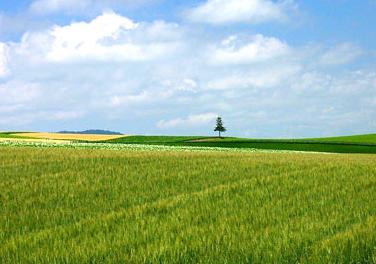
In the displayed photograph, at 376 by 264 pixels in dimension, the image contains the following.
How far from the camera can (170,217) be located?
1227 cm

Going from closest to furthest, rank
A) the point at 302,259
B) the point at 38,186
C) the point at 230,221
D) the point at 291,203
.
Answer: the point at 302,259
the point at 230,221
the point at 291,203
the point at 38,186

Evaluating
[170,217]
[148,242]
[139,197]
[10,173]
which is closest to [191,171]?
[139,197]

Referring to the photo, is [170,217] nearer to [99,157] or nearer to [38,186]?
[38,186]

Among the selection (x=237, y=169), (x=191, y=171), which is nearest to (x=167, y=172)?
(x=191, y=171)

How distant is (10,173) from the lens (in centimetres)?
2069

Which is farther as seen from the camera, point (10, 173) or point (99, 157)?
point (99, 157)

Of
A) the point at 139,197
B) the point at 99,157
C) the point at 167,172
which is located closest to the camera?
the point at 139,197

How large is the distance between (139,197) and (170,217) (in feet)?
11.6

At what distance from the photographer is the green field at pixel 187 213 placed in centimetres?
930

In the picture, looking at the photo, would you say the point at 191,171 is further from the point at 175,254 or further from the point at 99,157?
the point at 175,254

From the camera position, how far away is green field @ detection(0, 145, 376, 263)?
9.30 m

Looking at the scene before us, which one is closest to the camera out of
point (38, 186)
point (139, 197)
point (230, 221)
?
point (230, 221)

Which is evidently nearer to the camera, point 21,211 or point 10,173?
point 21,211

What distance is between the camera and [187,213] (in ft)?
41.7
